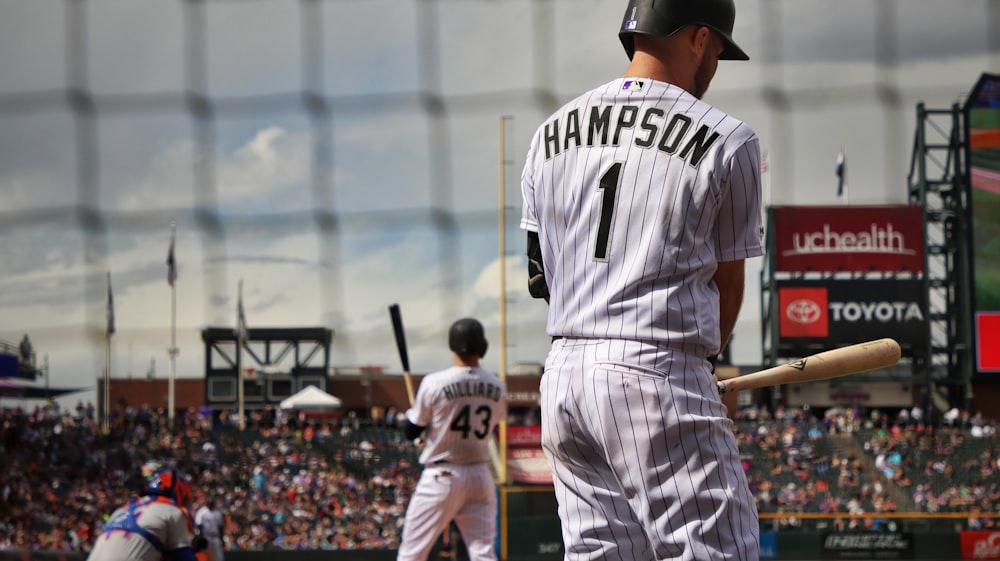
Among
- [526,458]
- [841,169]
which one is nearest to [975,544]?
[526,458]

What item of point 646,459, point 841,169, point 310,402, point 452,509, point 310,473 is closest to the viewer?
point 646,459

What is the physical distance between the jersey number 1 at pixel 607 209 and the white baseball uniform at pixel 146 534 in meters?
2.89

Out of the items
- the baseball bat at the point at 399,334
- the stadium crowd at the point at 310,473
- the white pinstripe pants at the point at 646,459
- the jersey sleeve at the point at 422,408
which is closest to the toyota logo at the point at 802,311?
the stadium crowd at the point at 310,473

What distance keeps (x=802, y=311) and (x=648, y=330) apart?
862 inches

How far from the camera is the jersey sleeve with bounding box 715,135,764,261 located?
1934mm

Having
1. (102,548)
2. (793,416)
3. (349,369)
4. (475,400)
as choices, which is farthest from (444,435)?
(349,369)

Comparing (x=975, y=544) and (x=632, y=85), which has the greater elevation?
(x=632, y=85)

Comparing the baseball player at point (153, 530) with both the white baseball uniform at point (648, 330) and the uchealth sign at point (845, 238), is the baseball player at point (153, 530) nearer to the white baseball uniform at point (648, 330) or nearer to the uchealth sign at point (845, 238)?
the white baseball uniform at point (648, 330)

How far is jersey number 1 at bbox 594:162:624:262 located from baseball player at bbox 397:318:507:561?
3661 millimetres

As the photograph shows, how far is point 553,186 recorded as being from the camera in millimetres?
2074

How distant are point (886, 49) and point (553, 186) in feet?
34.8

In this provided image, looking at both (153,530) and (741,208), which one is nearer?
(741,208)

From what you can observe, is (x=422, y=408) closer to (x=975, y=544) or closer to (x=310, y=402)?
(x=975, y=544)

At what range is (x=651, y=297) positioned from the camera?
1.90 meters
